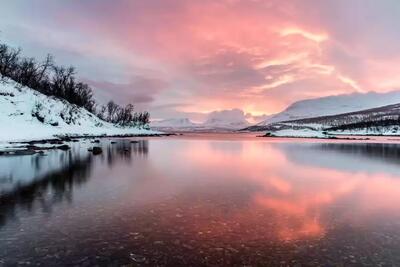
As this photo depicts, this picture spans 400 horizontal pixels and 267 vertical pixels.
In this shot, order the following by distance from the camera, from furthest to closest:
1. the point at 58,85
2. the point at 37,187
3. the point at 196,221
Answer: the point at 58,85 → the point at 37,187 → the point at 196,221

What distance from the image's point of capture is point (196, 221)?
11.0 m

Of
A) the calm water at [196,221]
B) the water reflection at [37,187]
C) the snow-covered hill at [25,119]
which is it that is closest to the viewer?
the calm water at [196,221]

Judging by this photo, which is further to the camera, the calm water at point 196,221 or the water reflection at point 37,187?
the water reflection at point 37,187

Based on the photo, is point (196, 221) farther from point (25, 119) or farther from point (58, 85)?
point (58, 85)

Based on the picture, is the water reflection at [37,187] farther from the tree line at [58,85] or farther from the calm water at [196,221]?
the tree line at [58,85]

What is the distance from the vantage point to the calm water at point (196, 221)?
812 cm

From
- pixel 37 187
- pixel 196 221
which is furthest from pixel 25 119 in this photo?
pixel 196 221

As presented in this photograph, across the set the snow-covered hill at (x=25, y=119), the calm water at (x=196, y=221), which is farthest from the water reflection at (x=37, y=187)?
the snow-covered hill at (x=25, y=119)

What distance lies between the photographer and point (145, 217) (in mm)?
11414

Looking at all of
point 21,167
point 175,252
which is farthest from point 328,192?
point 21,167

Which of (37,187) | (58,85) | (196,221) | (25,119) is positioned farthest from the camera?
(58,85)

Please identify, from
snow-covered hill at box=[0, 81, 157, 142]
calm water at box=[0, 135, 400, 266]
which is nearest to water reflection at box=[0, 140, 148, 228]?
calm water at box=[0, 135, 400, 266]

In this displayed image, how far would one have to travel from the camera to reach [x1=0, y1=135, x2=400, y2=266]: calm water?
26.7ft

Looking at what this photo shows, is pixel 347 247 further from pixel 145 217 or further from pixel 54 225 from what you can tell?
pixel 54 225
